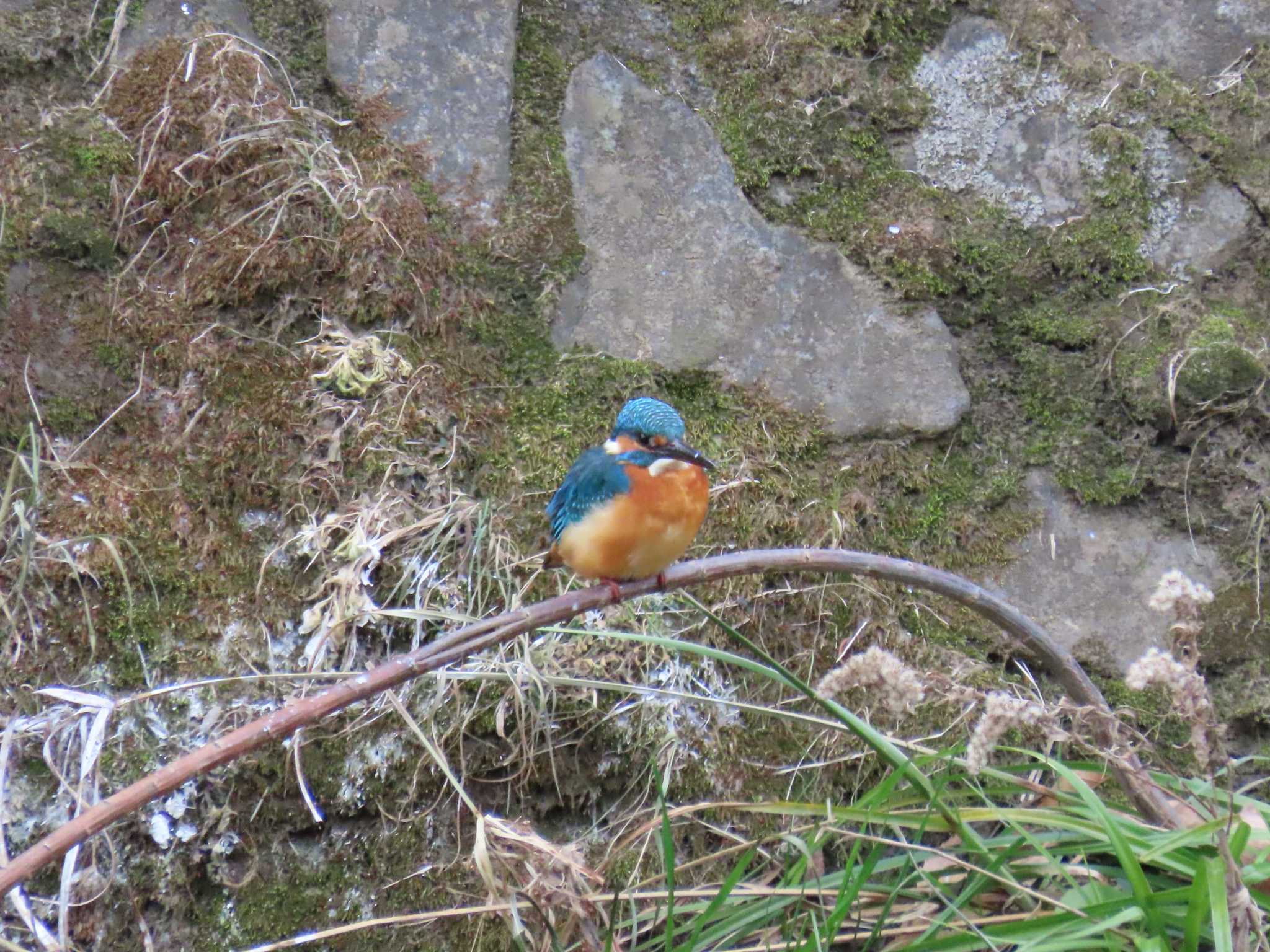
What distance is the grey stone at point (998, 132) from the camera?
2896mm

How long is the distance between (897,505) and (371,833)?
1461 millimetres

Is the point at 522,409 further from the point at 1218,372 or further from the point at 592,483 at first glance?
the point at 1218,372

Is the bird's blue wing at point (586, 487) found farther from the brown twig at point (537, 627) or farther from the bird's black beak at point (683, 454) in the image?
the brown twig at point (537, 627)

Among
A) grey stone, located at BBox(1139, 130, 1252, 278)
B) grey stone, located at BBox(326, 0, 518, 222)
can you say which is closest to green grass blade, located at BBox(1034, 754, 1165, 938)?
grey stone, located at BBox(1139, 130, 1252, 278)

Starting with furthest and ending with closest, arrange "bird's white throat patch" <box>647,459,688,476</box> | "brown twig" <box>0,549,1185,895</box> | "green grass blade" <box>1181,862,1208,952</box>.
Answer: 1. "bird's white throat patch" <box>647,459,688,476</box>
2. "green grass blade" <box>1181,862,1208,952</box>
3. "brown twig" <box>0,549,1185,895</box>

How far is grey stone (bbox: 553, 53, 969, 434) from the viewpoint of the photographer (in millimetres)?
2771

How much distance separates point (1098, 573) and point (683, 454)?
112 centimetres

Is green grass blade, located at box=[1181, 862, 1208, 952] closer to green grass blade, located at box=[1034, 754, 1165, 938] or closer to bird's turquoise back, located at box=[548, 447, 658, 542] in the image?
green grass blade, located at box=[1034, 754, 1165, 938]

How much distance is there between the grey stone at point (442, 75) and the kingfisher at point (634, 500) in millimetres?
791

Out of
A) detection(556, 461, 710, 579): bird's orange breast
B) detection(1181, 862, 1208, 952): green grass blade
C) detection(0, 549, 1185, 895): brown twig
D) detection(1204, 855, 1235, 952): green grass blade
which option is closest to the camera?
detection(0, 549, 1185, 895): brown twig

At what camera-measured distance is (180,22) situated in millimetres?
2752

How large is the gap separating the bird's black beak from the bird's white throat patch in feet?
0.07

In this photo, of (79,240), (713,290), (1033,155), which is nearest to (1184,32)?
(1033,155)

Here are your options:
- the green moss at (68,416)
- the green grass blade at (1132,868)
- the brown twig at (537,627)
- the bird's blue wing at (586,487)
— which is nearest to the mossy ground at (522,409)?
the green moss at (68,416)
